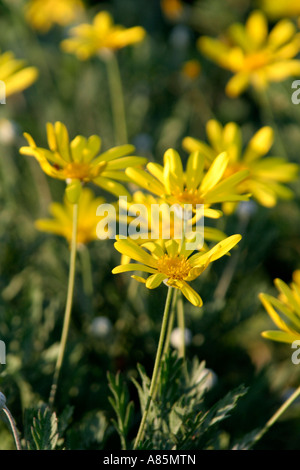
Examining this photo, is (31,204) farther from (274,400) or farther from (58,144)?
(274,400)

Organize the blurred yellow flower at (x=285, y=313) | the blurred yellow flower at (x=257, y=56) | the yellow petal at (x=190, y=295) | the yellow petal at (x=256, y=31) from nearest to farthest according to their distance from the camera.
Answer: the yellow petal at (x=190, y=295)
the blurred yellow flower at (x=285, y=313)
the blurred yellow flower at (x=257, y=56)
the yellow petal at (x=256, y=31)

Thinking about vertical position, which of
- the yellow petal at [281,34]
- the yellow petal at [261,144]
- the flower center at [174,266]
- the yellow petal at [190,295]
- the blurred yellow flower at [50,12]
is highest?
the blurred yellow flower at [50,12]

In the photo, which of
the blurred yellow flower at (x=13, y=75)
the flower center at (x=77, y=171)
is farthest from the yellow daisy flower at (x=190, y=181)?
the blurred yellow flower at (x=13, y=75)

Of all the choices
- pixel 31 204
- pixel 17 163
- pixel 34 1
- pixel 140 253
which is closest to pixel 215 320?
pixel 140 253

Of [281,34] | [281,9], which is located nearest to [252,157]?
[281,34]

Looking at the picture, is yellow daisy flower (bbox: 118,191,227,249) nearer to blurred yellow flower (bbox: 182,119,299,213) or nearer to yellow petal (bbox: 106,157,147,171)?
yellow petal (bbox: 106,157,147,171)

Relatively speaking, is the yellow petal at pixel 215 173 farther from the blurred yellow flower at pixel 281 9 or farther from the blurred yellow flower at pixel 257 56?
the blurred yellow flower at pixel 281 9

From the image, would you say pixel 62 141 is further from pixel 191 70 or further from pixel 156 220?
pixel 191 70
